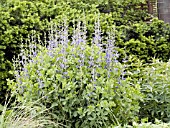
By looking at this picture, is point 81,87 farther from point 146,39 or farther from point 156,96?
point 146,39

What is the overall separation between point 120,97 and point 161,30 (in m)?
2.58

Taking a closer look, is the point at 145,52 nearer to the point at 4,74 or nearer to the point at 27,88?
the point at 4,74

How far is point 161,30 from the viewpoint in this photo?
5023 mm

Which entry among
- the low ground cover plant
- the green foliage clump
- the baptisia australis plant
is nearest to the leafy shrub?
the baptisia australis plant

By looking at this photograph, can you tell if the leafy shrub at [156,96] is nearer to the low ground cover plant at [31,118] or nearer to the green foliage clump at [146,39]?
the low ground cover plant at [31,118]

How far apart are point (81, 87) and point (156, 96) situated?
80cm

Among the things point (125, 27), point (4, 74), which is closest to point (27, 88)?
point (4, 74)

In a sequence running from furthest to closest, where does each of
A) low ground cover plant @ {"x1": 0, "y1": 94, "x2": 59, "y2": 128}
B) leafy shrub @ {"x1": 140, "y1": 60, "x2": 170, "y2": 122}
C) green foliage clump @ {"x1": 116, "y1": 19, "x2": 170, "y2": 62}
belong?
green foliage clump @ {"x1": 116, "y1": 19, "x2": 170, "y2": 62} < leafy shrub @ {"x1": 140, "y1": 60, "x2": 170, "y2": 122} < low ground cover plant @ {"x1": 0, "y1": 94, "x2": 59, "y2": 128}

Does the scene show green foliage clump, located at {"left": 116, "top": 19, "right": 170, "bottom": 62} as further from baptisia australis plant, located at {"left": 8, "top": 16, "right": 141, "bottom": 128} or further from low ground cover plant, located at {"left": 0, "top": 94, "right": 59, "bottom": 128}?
low ground cover plant, located at {"left": 0, "top": 94, "right": 59, "bottom": 128}

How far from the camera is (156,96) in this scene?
9.90 ft

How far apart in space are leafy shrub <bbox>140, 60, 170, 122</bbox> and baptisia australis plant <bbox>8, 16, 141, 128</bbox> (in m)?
0.28

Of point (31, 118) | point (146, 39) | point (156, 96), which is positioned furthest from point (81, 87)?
point (146, 39)

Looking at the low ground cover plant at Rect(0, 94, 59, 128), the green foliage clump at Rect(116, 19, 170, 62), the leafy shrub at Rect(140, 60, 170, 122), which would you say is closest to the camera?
the low ground cover plant at Rect(0, 94, 59, 128)

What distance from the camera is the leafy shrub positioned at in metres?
2.99
